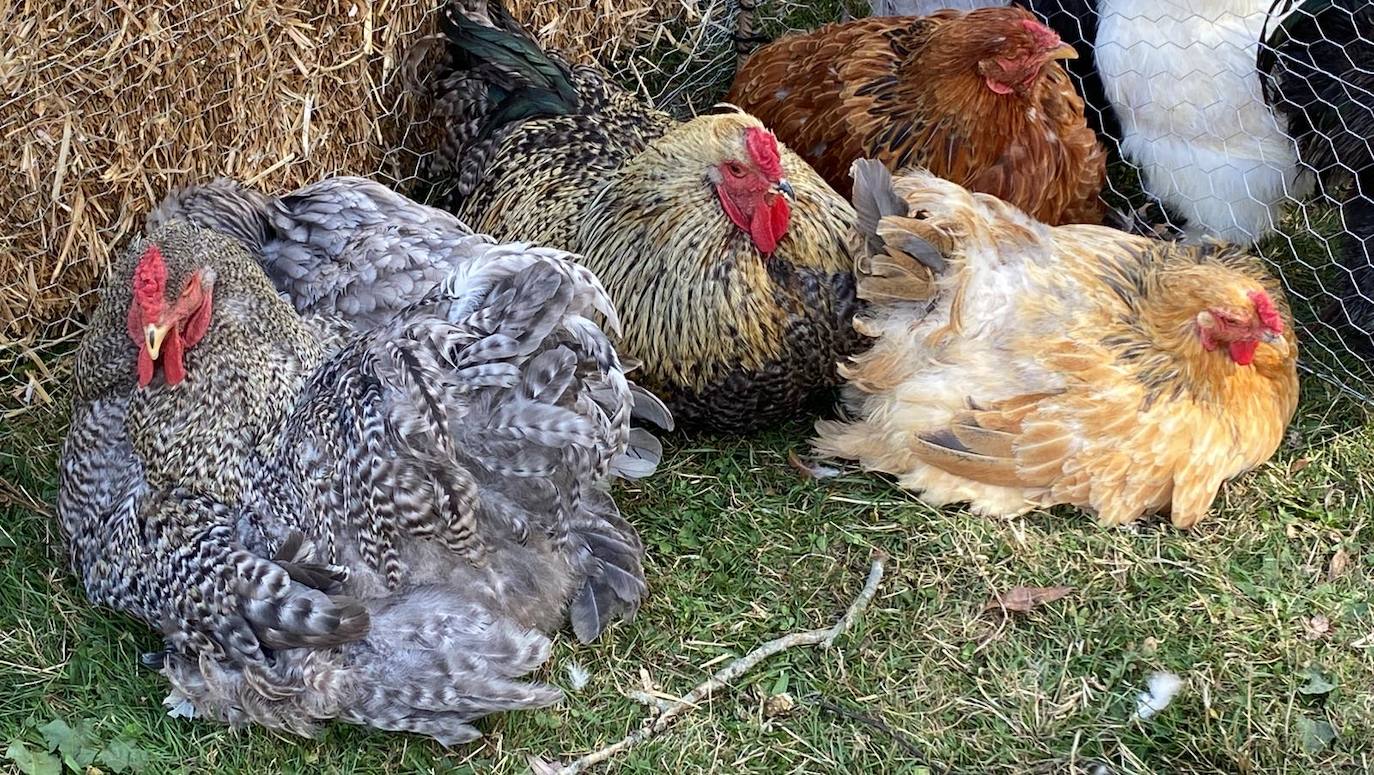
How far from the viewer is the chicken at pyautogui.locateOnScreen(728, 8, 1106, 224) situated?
314cm

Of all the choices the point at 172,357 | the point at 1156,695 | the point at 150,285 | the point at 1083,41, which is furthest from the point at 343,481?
the point at 1083,41

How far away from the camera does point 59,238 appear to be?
3188 mm

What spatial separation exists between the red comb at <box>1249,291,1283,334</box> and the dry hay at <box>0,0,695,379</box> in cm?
245

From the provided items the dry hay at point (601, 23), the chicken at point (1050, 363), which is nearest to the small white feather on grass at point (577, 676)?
the chicken at point (1050, 363)

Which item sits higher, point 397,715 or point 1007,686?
point 397,715

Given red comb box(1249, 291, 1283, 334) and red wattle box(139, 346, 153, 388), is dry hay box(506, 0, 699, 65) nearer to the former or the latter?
red wattle box(139, 346, 153, 388)

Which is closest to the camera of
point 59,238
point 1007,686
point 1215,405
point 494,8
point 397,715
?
point 397,715

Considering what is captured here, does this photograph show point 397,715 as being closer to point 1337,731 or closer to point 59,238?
point 59,238

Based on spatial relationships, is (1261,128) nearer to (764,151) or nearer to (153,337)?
(764,151)

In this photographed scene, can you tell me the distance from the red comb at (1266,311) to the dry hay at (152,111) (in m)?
2.45

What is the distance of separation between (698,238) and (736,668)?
40.2 inches

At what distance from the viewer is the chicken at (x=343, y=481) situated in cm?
244

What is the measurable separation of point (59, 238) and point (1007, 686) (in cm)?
268

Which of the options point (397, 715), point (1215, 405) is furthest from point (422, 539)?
point (1215, 405)
